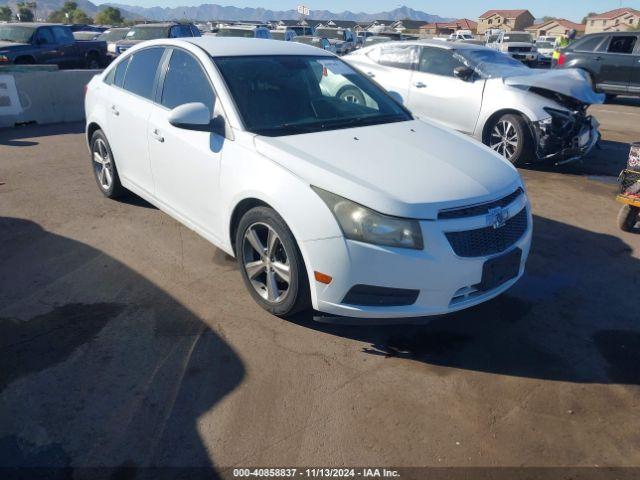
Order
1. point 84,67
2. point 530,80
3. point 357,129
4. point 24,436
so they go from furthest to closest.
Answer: point 84,67 → point 530,80 → point 357,129 → point 24,436

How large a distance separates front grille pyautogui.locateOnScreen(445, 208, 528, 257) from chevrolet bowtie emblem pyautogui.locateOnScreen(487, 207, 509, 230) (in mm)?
24

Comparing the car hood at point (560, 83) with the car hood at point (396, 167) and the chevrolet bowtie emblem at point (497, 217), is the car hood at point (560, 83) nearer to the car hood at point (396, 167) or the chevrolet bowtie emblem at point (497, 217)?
the car hood at point (396, 167)

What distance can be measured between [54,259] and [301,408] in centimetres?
274

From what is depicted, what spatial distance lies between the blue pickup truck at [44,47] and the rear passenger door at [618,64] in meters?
14.7

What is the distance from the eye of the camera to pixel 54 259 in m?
4.37

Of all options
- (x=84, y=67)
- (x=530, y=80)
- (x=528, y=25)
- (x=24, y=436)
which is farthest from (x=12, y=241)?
(x=528, y=25)

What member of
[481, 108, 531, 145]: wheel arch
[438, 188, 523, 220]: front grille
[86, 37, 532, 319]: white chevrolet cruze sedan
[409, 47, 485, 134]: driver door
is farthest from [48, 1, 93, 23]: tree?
[438, 188, 523, 220]: front grille

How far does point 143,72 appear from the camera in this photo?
4660 mm

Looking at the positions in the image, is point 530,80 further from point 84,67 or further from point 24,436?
point 84,67

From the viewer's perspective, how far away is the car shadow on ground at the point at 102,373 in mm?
2461

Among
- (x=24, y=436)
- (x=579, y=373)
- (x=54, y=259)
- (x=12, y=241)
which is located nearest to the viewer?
(x=24, y=436)

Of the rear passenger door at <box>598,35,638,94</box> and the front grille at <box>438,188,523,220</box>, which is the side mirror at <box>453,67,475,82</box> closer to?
the front grille at <box>438,188,523,220</box>

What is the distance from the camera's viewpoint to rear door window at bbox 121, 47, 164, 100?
4.50 metres

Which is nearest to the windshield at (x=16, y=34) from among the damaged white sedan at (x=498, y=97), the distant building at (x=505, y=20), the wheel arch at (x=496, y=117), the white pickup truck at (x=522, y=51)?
the damaged white sedan at (x=498, y=97)
